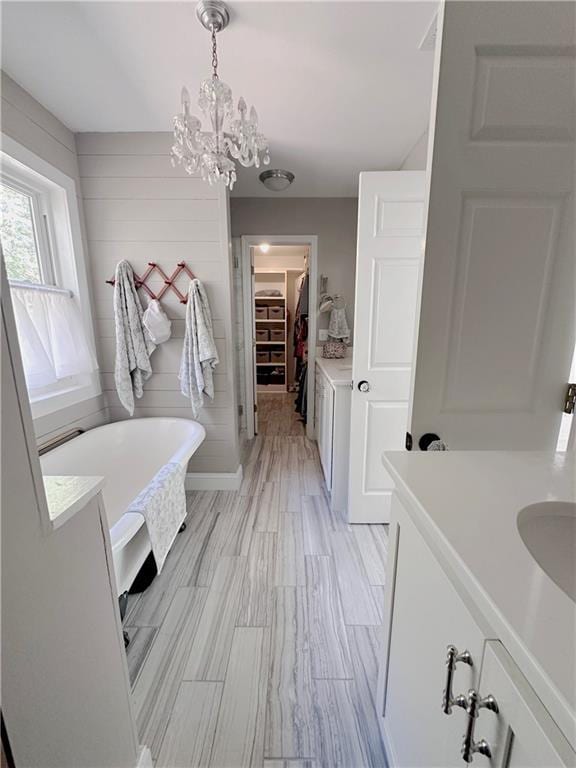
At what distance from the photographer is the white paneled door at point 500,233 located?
795mm

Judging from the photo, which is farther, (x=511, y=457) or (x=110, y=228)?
(x=110, y=228)

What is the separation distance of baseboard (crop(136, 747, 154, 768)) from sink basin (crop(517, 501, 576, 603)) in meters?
1.26

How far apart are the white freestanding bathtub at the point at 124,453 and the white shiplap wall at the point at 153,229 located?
292mm

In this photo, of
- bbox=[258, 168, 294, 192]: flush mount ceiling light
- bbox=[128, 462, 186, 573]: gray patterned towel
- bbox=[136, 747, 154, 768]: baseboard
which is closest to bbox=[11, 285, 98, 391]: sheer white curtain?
bbox=[128, 462, 186, 573]: gray patterned towel

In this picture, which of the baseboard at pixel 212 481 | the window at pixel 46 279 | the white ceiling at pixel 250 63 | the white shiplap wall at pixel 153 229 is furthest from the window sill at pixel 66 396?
the white ceiling at pixel 250 63

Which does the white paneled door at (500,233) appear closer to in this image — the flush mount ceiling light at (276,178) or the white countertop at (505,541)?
the white countertop at (505,541)

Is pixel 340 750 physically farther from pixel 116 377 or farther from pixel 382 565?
pixel 116 377

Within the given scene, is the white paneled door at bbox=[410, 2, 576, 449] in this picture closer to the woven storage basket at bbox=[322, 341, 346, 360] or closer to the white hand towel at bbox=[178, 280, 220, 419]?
the white hand towel at bbox=[178, 280, 220, 419]

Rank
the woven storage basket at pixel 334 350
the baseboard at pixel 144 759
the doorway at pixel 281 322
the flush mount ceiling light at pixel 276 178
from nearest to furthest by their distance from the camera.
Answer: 1. the baseboard at pixel 144 759
2. the flush mount ceiling light at pixel 276 178
3. the woven storage basket at pixel 334 350
4. the doorway at pixel 281 322

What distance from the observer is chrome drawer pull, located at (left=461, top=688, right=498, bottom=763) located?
439 millimetres

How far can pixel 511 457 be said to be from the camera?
0.82 meters

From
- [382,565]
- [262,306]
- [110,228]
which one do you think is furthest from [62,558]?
[262,306]

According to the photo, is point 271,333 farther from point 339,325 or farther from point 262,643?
point 262,643

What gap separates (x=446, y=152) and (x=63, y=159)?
2.31 metres
